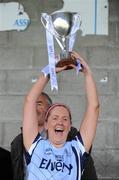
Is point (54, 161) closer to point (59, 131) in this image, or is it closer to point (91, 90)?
point (59, 131)

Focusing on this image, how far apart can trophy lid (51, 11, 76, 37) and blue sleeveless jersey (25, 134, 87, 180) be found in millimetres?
513

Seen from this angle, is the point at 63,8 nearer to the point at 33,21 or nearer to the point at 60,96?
the point at 33,21

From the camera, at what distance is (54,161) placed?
2.23 metres

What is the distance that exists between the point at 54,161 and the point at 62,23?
2.14 ft

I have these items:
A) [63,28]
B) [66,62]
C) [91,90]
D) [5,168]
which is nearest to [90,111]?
[91,90]

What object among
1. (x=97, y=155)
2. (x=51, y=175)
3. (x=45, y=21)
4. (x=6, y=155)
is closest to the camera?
(x=51, y=175)

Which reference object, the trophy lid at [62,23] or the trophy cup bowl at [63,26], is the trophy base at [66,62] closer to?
the trophy cup bowl at [63,26]

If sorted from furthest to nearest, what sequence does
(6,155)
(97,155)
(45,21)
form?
(97,155), (6,155), (45,21)

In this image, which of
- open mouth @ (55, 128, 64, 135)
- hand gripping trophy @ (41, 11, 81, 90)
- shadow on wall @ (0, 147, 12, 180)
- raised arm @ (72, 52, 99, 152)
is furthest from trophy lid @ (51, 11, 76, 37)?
shadow on wall @ (0, 147, 12, 180)

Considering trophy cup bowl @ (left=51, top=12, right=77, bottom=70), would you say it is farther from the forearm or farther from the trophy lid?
the forearm

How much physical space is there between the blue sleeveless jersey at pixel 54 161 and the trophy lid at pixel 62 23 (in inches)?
20.2

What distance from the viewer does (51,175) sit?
7.23ft

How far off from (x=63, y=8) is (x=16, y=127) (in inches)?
38.3

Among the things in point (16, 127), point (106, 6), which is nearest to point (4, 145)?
point (16, 127)
